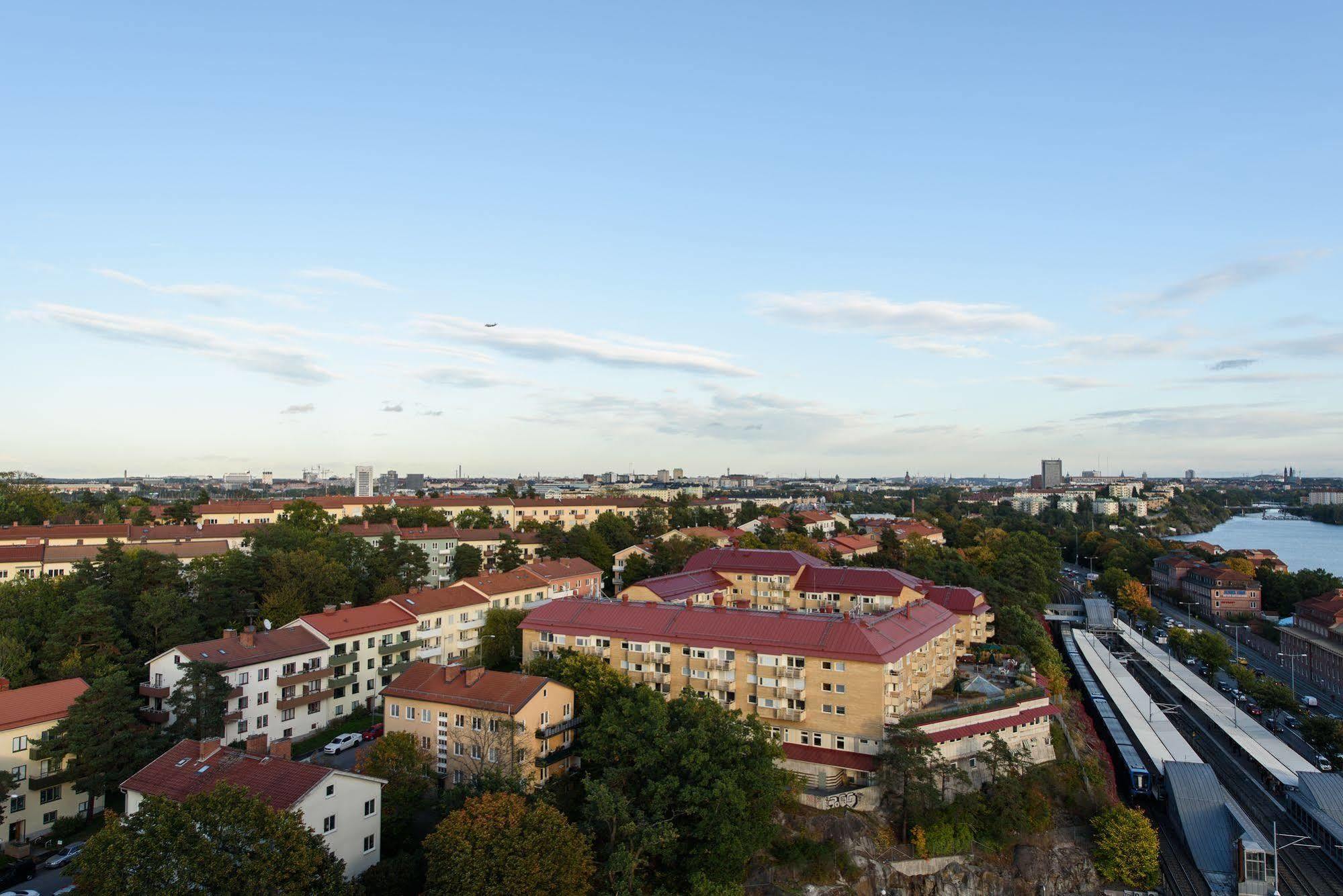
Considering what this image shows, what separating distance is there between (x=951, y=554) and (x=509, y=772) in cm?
5573

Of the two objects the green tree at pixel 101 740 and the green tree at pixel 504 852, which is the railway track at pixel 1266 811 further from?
the green tree at pixel 101 740

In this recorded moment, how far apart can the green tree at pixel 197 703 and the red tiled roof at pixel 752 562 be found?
102 ft

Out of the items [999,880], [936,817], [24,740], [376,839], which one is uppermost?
[24,740]

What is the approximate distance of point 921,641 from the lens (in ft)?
113

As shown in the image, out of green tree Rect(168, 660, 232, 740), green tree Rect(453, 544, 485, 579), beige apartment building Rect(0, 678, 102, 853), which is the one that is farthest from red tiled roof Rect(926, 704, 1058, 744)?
green tree Rect(453, 544, 485, 579)

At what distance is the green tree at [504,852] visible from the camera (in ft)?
64.1

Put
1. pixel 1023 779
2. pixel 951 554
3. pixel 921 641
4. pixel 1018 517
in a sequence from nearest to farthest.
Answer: pixel 1023 779
pixel 921 641
pixel 951 554
pixel 1018 517

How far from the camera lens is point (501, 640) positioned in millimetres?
40969

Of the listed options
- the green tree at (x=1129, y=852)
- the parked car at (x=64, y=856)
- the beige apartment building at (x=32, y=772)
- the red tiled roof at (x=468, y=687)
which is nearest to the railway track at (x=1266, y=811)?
the green tree at (x=1129, y=852)

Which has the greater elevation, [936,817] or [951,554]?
[951,554]

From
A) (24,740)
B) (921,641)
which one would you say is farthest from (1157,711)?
(24,740)

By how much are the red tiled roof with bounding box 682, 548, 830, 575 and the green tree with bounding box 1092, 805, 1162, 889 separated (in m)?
24.1

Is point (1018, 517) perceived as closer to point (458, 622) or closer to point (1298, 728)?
point (1298, 728)

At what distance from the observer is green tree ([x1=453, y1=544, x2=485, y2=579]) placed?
189 ft
